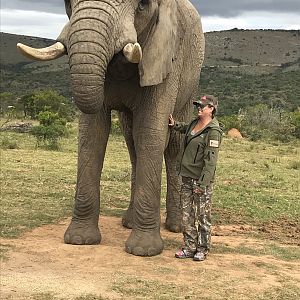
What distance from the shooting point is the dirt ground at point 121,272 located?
5.27 metres

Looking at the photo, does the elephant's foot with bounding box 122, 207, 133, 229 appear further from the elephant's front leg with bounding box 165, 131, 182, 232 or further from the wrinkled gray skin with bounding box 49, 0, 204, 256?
the wrinkled gray skin with bounding box 49, 0, 204, 256

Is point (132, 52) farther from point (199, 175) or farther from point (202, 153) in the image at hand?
point (199, 175)

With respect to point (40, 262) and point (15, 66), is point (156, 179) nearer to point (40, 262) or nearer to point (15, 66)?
point (40, 262)

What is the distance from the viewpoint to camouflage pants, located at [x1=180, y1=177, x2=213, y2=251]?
6398 millimetres

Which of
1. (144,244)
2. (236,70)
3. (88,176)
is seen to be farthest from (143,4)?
(236,70)

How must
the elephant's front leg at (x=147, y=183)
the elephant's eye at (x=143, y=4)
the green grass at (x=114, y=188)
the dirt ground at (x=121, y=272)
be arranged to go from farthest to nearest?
the green grass at (x=114, y=188) < the elephant's front leg at (x=147, y=183) < the elephant's eye at (x=143, y=4) < the dirt ground at (x=121, y=272)

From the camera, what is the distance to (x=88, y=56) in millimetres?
5152

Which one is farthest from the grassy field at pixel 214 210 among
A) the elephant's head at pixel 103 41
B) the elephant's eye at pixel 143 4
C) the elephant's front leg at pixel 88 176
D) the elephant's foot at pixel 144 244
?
the elephant's eye at pixel 143 4

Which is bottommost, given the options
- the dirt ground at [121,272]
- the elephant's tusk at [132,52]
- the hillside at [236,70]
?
the dirt ground at [121,272]

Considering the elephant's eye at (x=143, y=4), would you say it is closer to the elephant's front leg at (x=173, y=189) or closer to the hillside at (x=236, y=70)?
the elephant's front leg at (x=173, y=189)

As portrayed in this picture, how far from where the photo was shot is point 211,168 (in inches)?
241

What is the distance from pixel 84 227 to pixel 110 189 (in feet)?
13.6

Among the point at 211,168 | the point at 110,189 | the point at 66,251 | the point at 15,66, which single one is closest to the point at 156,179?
the point at 211,168

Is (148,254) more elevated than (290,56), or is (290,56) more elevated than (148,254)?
(290,56)
